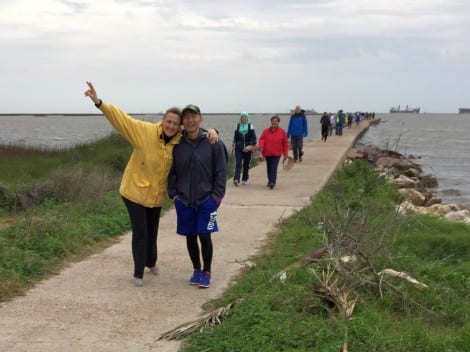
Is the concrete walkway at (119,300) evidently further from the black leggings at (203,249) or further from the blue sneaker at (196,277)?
the black leggings at (203,249)

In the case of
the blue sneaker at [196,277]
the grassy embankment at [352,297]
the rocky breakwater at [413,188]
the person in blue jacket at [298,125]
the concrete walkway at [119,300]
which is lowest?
the rocky breakwater at [413,188]

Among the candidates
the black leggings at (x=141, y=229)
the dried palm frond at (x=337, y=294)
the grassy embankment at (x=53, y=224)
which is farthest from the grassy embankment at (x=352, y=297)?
the grassy embankment at (x=53, y=224)

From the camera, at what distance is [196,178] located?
5258 mm

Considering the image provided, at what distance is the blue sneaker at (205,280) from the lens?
5484 millimetres

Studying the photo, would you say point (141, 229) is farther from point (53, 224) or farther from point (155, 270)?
point (53, 224)

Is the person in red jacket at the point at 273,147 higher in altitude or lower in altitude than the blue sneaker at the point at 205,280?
higher

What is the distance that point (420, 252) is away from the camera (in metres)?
6.64

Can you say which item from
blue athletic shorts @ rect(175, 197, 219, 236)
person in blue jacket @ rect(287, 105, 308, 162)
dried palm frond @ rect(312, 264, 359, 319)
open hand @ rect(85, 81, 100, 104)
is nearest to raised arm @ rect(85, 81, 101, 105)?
open hand @ rect(85, 81, 100, 104)

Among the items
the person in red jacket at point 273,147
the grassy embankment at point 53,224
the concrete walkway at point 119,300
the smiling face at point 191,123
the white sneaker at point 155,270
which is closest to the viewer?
the concrete walkway at point 119,300

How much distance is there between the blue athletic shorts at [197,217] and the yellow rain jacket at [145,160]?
0.86ft

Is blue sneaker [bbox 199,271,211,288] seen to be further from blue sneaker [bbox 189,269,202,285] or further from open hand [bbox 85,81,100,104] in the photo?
open hand [bbox 85,81,100,104]

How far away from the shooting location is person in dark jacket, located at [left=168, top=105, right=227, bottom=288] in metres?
5.26

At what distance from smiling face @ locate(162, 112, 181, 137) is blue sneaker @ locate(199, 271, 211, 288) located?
135 centimetres

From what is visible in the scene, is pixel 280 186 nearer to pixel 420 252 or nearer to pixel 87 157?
pixel 420 252
